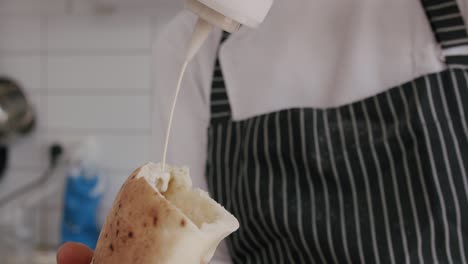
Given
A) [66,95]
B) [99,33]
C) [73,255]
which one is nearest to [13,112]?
[66,95]

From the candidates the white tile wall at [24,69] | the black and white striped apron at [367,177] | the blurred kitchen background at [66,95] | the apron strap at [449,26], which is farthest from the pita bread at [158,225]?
the white tile wall at [24,69]

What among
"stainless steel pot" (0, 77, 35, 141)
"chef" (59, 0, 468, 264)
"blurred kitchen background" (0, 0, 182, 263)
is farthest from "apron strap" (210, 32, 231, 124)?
"stainless steel pot" (0, 77, 35, 141)

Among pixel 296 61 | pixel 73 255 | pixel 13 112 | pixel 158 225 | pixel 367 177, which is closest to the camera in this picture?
pixel 158 225

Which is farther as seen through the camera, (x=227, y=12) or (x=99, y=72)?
(x=99, y=72)

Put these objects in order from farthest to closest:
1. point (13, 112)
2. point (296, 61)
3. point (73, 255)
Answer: point (13, 112), point (296, 61), point (73, 255)

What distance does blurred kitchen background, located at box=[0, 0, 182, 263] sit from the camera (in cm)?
130

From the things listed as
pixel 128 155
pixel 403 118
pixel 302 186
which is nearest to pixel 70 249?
pixel 302 186

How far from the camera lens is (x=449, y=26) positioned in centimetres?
62

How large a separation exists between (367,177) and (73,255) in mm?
349

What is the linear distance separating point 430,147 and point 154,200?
35 cm

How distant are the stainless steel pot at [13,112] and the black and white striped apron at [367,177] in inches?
30.8

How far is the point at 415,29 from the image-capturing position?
0.67 metres

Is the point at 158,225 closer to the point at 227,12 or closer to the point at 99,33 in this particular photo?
the point at 227,12

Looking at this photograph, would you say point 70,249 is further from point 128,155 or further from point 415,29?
point 128,155
